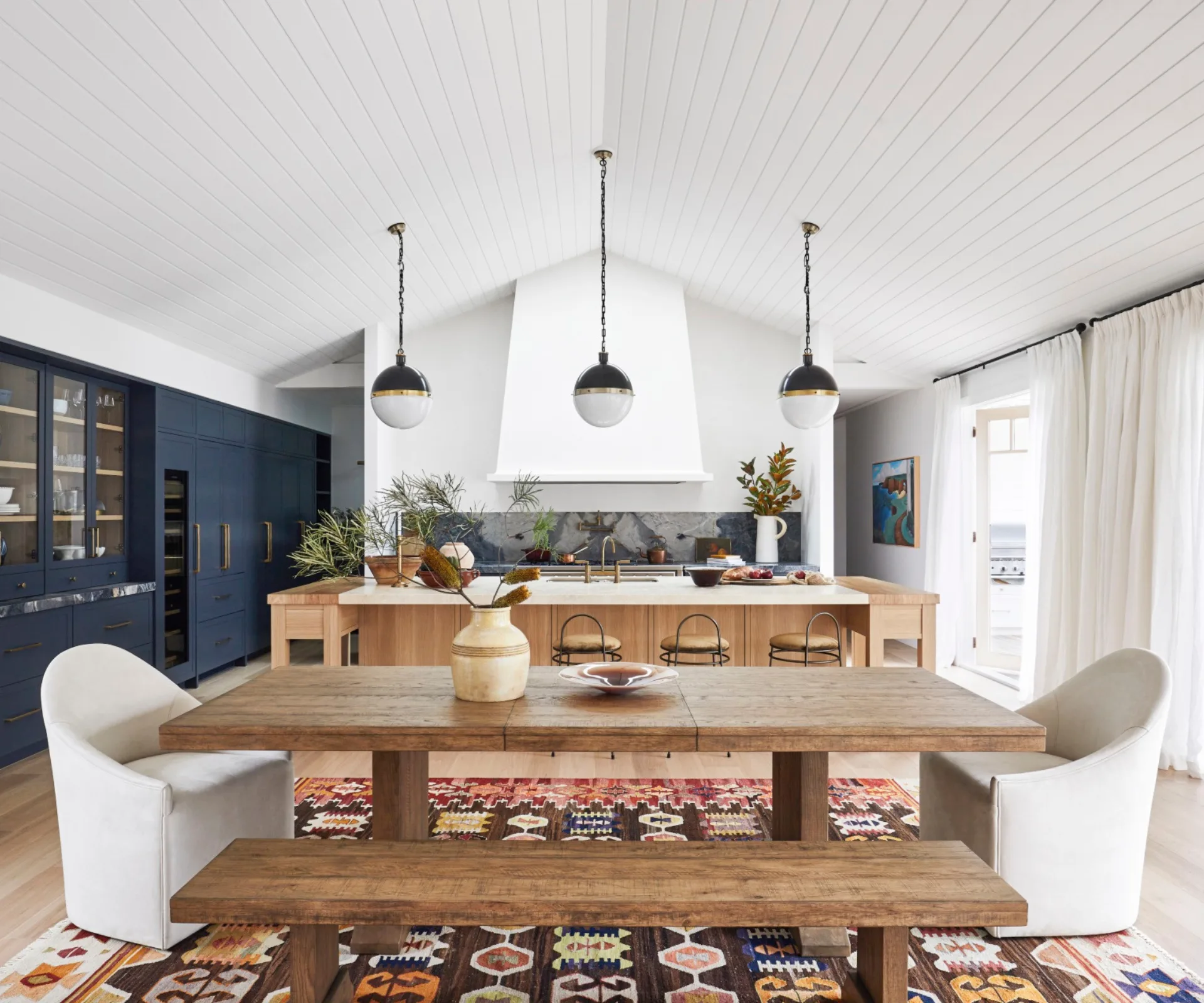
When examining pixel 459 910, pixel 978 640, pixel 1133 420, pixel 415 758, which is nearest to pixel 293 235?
pixel 415 758

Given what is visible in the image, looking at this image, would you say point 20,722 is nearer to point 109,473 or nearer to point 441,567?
point 109,473

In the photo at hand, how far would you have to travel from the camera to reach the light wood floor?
2469 mm

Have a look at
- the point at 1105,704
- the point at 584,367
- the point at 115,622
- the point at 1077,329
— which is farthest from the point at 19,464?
the point at 1077,329

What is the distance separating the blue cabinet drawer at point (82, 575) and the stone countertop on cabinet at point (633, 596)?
1659 mm

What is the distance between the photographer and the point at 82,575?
4688 mm

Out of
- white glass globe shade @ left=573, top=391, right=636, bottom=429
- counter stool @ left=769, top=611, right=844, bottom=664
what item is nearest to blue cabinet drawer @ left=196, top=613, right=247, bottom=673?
white glass globe shade @ left=573, top=391, right=636, bottom=429

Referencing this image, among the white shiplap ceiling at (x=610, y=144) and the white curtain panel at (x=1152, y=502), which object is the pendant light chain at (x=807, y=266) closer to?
the white shiplap ceiling at (x=610, y=144)

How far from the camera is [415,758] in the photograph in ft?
8.27

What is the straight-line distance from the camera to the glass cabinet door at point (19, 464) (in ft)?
13.2

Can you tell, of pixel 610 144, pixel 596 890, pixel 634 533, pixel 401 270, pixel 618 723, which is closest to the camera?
pixel 596 890

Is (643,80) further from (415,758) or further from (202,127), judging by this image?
(415,758)

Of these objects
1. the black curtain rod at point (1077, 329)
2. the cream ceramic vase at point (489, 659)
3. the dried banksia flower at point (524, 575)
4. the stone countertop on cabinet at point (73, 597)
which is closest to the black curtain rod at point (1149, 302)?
the black curtain rod at point (1077, 329)

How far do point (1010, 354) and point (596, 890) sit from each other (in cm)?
490

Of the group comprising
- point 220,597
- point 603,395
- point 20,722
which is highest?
point 603,395
